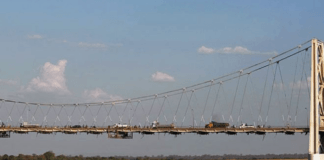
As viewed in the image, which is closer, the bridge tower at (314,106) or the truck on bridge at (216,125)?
the bridge tower at (314,106)

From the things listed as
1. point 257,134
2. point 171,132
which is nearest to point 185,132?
point 171,132

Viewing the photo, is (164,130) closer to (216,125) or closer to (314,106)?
(216,125)

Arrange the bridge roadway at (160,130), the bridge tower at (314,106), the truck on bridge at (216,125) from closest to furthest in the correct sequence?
the bridge tower at (314,106)
the bridge roadway at (160,130)
the truck on bridge at (216,125)

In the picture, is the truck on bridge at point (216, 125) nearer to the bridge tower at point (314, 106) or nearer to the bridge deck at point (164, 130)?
the bridge deck at point (164, 130)

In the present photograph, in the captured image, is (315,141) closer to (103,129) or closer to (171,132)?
(171,132)

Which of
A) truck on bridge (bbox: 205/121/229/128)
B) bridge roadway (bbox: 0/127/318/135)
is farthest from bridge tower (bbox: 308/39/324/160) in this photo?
truck on bridge (bbox: 205/121/229/128)

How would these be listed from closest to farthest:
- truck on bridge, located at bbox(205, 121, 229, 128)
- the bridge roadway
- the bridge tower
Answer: the bridge tower
the bridge roadway
truck on bridge, located at bbox(205, 121, 229, 128)

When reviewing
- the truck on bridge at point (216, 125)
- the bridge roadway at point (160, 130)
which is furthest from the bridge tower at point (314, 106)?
the truck on bridge at point (216, 125)

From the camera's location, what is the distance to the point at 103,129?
528 ft

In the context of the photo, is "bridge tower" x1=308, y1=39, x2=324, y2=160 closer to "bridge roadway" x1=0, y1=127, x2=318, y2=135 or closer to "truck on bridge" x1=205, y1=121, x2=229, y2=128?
"bridge roadway" x1=0, y1=127, x2=318, y2=135

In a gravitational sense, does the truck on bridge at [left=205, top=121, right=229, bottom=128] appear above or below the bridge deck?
above

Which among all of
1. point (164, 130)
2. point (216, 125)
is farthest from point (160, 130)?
point (216, 125)

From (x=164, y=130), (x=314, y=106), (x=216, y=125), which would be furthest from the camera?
(x=216, y=125)

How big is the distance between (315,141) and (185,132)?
52032 millimetres
